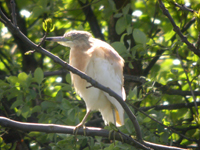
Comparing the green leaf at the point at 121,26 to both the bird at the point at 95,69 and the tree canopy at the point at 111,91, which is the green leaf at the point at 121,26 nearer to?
the tree canopy at the point at 111,91

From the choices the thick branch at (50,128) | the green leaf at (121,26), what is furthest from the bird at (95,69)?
the thick branch at (50,128)

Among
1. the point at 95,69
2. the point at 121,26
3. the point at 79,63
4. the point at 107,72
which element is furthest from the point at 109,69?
the point at 121,26

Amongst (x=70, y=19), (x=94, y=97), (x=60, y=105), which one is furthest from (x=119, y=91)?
(x=70, y=19)

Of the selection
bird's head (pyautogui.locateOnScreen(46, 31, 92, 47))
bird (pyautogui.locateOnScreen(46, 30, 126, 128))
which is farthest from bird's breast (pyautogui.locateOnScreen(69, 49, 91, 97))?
bird's head (pyautogui.locateOnScreen(46, 31, 92, 47))

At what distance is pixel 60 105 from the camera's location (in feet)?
11.0

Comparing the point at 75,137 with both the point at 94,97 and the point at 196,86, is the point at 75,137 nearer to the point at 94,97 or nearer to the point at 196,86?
the point at 94,97

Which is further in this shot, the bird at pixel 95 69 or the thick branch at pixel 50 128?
the bird at pixel 95 69

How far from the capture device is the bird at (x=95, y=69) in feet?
11.0

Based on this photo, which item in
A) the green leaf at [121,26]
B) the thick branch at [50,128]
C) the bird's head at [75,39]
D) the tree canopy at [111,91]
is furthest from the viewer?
the green leaf at [121,26]

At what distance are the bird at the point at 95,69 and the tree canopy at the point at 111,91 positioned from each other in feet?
0.46

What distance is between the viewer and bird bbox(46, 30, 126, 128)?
3.34 meters

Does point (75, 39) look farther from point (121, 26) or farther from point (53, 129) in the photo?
point (53, 129)

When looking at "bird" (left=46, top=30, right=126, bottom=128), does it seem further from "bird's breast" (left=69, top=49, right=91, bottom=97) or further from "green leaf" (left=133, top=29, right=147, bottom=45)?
"green leaf" (left=133, top=29, right=147, bottom=45)

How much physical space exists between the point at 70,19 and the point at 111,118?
2.02 metres
